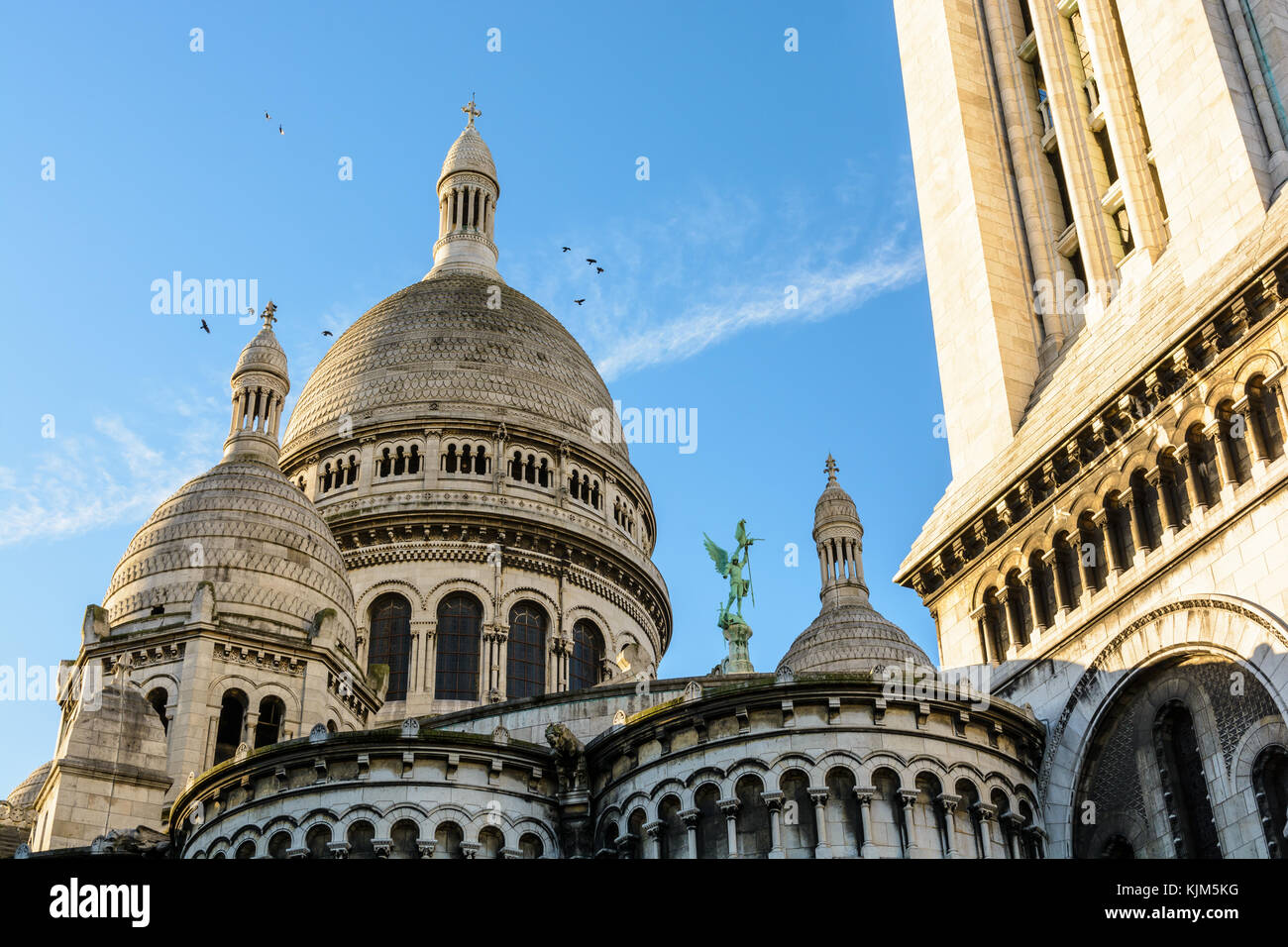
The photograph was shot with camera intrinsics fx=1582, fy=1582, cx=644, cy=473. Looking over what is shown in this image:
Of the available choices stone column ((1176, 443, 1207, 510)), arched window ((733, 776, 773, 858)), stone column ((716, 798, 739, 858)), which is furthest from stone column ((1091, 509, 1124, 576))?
stone column ((716, 798, 739, 858))

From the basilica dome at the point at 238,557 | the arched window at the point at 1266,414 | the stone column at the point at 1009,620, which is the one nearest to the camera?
the arched window at the point at 1266,414

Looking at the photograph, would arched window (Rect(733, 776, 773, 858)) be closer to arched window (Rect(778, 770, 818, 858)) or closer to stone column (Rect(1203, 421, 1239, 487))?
arched window (Rect(778, 770, 818, 858))

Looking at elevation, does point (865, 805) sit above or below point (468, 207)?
below

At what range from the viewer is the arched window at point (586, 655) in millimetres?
53375

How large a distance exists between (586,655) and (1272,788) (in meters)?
33.4

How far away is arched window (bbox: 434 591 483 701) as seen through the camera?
167 feet

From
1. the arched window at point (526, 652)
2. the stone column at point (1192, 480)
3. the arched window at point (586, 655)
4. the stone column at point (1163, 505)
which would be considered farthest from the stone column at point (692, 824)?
the arched window at point (586, 655)

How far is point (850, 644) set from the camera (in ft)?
167

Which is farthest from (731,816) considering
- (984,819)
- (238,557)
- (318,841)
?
(238,557)

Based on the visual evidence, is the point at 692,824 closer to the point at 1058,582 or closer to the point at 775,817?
the point at 775,817

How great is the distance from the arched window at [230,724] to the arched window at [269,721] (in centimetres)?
45

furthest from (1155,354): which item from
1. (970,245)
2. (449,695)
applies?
(449,695)

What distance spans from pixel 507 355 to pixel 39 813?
27.0m

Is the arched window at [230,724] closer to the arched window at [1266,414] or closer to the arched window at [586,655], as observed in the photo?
the arched window at [586,655]
